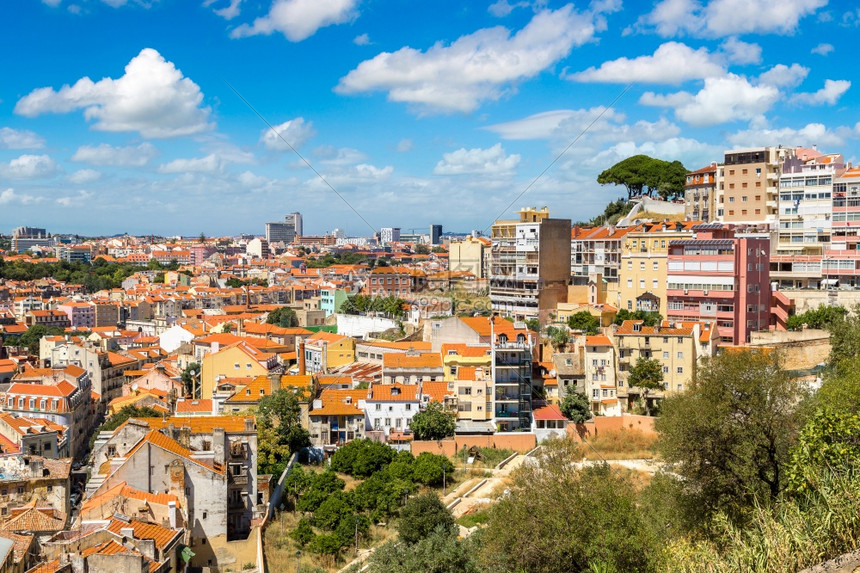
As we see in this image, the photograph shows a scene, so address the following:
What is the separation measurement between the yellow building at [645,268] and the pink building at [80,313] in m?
54.2

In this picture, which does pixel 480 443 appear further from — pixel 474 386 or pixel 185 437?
pixel 185 437

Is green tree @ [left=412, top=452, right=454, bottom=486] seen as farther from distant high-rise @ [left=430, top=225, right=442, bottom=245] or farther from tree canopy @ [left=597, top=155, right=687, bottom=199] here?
distant high-rise @ [left=430, top=225, right=442, bottom=245]

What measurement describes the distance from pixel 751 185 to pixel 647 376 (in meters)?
15.2

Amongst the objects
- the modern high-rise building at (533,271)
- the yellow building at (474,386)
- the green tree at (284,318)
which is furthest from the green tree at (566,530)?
the green tree at (284,318)

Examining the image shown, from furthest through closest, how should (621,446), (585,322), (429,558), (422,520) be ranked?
(585,322)
(621,446)
(422,520)
(429,558)

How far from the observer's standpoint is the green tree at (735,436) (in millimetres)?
16547

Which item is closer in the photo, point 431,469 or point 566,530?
point 566,530

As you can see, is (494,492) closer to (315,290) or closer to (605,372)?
(605,372)

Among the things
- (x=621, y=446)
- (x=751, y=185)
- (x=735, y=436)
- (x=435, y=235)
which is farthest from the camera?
(x=435, y=235)

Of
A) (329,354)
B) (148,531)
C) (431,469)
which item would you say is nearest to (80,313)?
(329,354)

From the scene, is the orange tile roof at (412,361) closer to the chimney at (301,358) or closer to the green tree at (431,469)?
the chimney at (301,358)

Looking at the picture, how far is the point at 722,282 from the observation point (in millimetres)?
32312

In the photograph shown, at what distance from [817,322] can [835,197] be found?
278 inches

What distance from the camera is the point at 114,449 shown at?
20.4 metres
